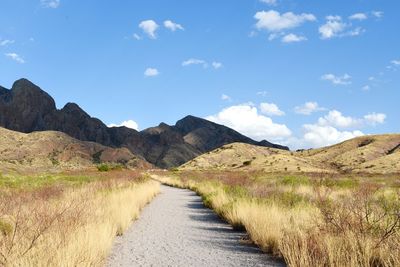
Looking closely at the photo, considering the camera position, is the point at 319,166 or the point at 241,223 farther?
the point at 319,166

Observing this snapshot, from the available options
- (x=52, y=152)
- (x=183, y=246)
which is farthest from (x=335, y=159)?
(x=183, y=246)

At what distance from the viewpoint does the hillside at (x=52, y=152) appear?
124562mm

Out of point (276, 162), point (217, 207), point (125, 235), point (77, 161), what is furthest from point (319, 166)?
point (125, 235)

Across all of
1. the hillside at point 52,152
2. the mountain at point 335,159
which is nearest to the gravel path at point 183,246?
the mountain at point 335,159

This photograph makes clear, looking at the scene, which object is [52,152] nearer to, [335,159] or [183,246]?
[335,159]

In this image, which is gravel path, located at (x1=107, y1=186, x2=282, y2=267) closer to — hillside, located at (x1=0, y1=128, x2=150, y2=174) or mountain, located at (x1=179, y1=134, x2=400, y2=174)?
mountain, located at (x1=179, y1=134, x2=400, y2=174)

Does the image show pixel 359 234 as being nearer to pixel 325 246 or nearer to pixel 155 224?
pixel 325 246

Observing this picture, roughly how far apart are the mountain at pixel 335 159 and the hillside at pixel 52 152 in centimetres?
3074

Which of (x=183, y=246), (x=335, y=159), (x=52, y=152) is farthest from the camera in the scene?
(x=52, y=152)

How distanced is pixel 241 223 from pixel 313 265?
7.36 metres

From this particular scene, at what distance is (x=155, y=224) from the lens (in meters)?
15.3

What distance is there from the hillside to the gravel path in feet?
342

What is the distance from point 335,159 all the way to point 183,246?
11434 cm

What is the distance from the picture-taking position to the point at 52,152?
140 metres
